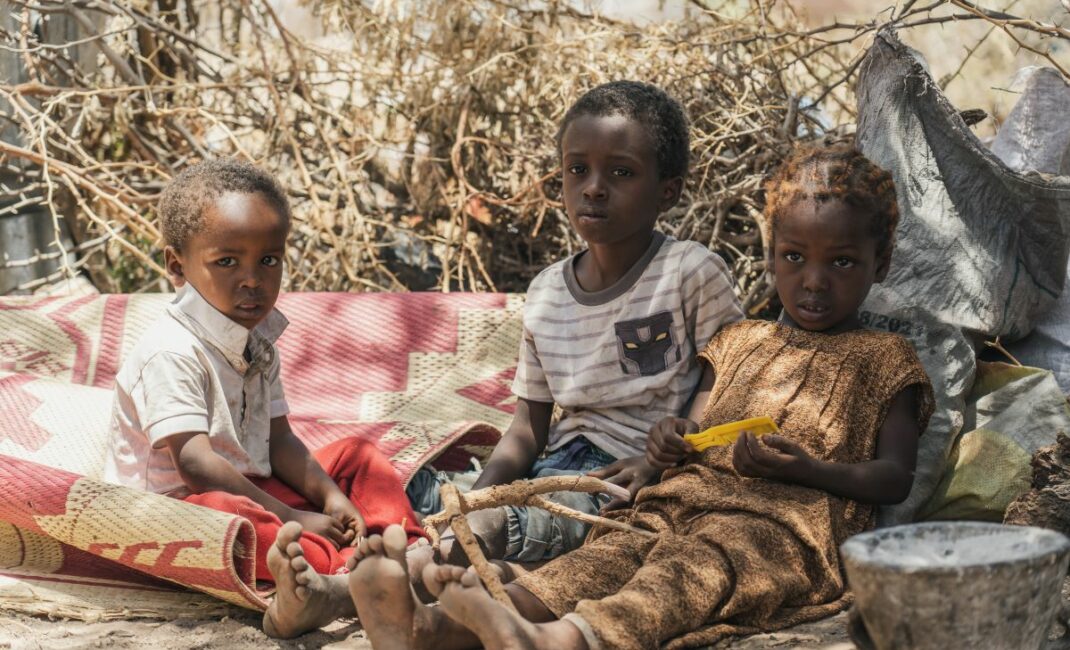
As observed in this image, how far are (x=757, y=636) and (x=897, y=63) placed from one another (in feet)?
5.55

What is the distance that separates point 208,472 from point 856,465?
4.67ft

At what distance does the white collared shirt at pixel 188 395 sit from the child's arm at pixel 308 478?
0.04 metres

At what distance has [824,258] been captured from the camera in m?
2.79

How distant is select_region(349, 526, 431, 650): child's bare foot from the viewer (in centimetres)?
212

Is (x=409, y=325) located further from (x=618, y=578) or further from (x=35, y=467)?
(x=618, y=578)

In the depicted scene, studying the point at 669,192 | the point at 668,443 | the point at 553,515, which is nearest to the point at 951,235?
the point at 669,192

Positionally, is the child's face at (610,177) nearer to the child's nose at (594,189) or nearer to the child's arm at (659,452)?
the child's nose at (594,189)

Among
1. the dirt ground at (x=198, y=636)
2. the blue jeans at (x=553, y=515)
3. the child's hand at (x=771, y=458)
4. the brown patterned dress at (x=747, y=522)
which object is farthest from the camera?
the blue jeans at (x=553, y=515)

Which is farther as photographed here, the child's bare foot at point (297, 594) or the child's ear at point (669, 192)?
the child's ear at point (669, 192)

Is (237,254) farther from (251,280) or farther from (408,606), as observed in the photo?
(408,606)

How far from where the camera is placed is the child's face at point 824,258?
277 centimetres

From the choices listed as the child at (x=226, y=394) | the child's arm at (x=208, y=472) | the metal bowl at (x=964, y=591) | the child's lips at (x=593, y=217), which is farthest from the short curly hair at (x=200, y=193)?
the metal bowl at (x=964, y=591)

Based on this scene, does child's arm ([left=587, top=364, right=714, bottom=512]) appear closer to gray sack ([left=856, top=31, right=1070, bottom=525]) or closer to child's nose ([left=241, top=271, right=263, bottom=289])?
gray sack ([left=856, top=31, right=1070, bottom=525])

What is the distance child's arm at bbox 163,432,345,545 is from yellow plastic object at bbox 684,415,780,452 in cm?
88
